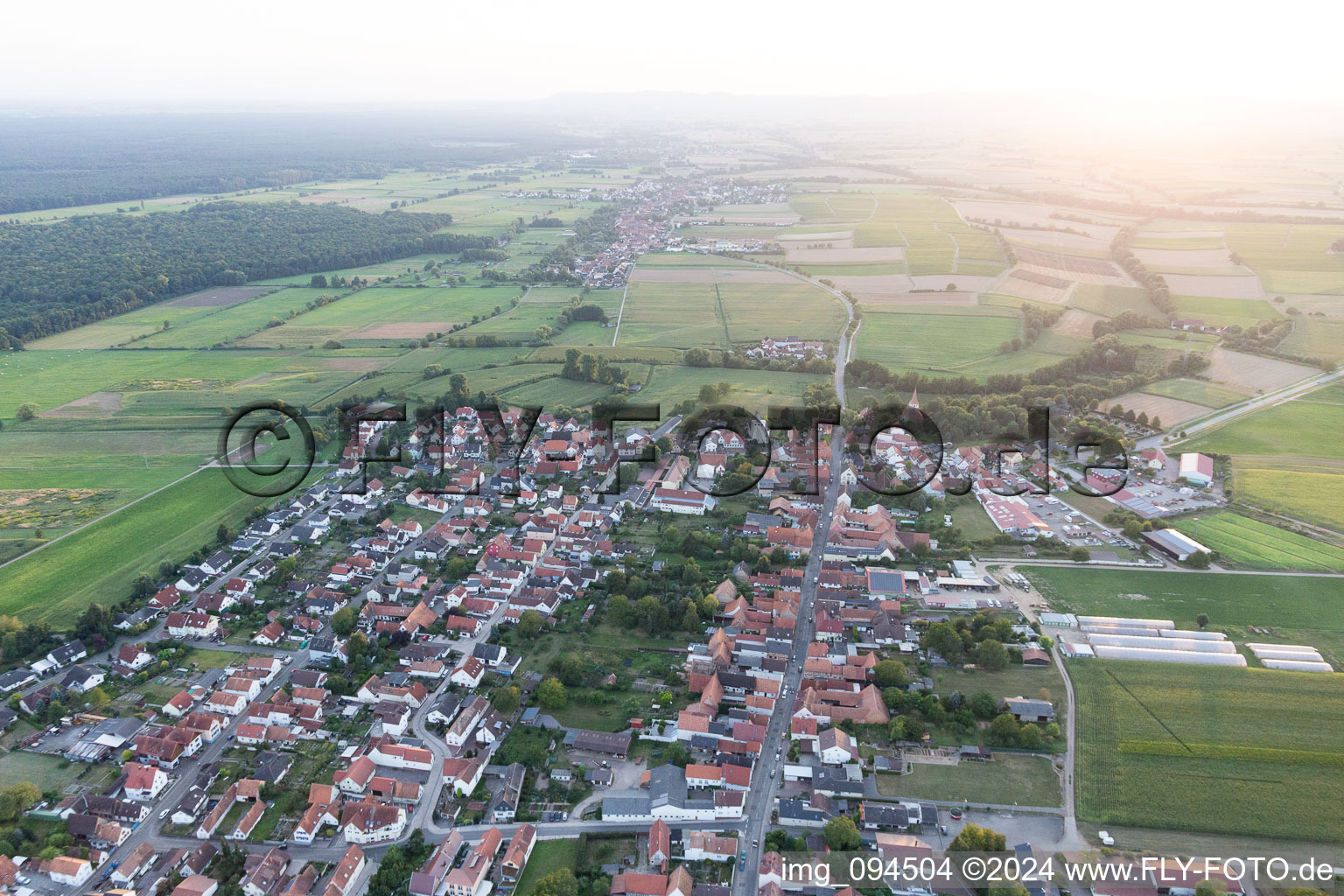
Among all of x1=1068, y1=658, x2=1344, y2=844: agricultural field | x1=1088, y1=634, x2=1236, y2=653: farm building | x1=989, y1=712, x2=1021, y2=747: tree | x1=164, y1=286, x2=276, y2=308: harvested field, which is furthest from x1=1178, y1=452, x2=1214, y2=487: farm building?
x1=164, y1=286, x2=276, y2=308: harvested field

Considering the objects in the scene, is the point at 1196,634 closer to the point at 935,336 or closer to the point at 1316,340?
the point at 935,336

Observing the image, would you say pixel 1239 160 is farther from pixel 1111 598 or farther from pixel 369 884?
pixel 369 884

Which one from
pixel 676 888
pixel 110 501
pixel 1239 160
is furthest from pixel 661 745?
pixel 1239 160

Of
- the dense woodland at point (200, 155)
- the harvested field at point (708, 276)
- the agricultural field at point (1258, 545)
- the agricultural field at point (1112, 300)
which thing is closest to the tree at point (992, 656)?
the agricultural field at point (1258, 545)

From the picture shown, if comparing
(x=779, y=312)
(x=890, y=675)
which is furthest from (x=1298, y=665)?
(x=779, y=312)

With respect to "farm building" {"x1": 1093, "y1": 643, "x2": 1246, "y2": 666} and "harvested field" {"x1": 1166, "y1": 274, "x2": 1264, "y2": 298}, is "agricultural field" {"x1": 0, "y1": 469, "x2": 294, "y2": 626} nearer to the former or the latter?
"farm building" {"x1": 1093, "y1": 643, "x2": 1246, "y2": 666}

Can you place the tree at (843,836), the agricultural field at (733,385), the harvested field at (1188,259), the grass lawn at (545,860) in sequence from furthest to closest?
the harvested field at (1188,259) < the agricultural field at (733,385) < the tree at (843,836) < the grass lawn at (545,860)

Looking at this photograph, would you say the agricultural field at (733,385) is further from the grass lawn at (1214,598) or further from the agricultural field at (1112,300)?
the agricultural field at (1112,300)
